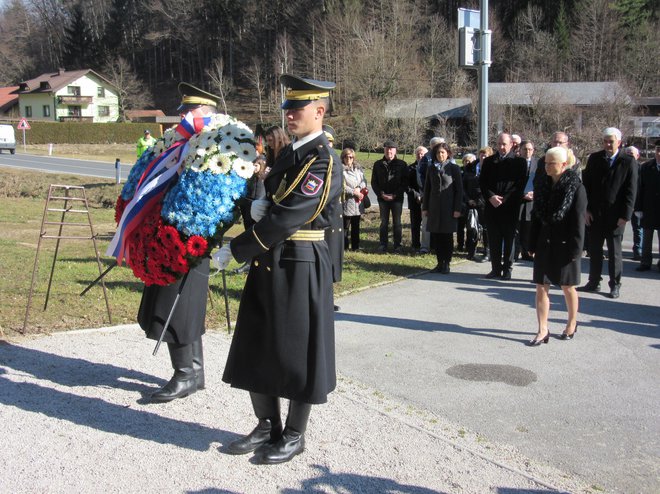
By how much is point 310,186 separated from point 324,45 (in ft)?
242

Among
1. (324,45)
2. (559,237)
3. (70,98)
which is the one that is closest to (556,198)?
(559,237)

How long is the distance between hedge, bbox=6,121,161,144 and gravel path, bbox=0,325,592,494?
197 feet

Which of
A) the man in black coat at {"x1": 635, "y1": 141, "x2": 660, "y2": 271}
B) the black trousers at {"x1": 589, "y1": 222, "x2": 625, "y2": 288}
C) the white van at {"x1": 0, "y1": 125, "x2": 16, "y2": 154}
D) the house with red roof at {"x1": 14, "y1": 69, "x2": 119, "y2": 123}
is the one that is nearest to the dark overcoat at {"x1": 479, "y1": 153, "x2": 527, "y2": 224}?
the black trousers at {"x1": 589, "y1": 222, "x2": 625, "y2": 288}

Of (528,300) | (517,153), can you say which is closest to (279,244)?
(528,300)

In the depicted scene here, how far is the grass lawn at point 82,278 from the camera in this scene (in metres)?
7.68

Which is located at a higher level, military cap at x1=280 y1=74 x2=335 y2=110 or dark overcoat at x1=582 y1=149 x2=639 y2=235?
military cap at x1=280 y1=74 x2=335 y2=110

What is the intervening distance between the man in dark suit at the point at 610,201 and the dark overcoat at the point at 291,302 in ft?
20.0

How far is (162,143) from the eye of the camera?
5.54 meters

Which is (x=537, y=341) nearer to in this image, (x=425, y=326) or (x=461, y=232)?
(x=425, y=326)

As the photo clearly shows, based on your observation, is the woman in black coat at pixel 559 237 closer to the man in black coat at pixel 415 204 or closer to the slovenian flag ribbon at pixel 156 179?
the slovenian flag ribbon at pixel 156 179

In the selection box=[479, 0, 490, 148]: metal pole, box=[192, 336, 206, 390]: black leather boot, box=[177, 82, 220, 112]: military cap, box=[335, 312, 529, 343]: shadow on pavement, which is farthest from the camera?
box=[479, 0, 490, 148]: metal pole

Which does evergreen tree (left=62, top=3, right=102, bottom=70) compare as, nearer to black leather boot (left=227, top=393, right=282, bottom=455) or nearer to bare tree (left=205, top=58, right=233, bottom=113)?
bare tree (left=205, top=58, right=233, bottom=113)

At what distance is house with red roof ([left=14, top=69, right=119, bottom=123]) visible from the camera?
270 ft

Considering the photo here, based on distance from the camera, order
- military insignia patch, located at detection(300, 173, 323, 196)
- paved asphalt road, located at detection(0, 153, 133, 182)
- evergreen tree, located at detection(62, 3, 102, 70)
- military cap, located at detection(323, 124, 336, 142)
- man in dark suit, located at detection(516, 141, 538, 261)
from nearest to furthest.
A: 1. military insignia patch, located at detection(300, 173, 323, 196)
2. military cap, located at detection(323, 124, 336, 142)
3. man in dark suit, located at detection(516, 141, 538, 261)
4. paved asphalt road, located at detection(0, 153, 133, 182)
5. evergreen tree, located at detection(62, 3, 102, 70)
